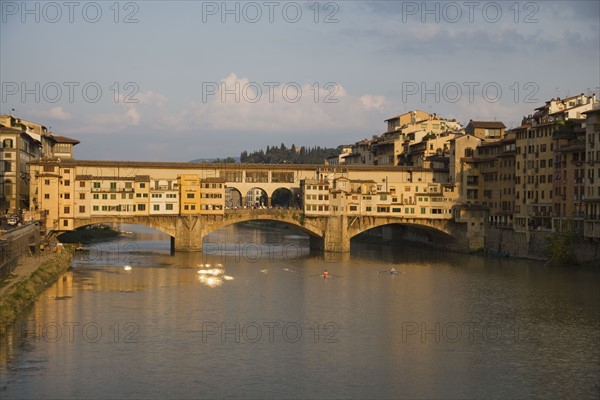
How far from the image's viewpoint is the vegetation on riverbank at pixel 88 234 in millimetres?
87125

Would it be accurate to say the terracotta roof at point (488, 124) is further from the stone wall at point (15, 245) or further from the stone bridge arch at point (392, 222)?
the stone wall at point (15, 245)

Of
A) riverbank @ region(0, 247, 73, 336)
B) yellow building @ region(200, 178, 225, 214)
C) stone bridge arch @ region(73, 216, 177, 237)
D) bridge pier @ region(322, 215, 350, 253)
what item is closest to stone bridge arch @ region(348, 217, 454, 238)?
bridge pier @ region(322, 215, 350, 253)

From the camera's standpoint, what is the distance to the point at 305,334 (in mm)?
38344

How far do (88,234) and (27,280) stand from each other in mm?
52189

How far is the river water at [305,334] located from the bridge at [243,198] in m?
9.25

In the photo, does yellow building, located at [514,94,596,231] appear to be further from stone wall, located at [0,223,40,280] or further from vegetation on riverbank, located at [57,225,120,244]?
vegetation on riverbank, located at [57,225,120,244]

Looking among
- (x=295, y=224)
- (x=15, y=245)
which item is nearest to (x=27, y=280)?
(x=15, y=245)

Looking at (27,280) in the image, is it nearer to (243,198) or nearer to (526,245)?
(243,198)

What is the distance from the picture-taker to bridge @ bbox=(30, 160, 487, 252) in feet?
229

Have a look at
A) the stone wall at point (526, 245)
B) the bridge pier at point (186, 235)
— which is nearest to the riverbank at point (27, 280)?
the bridge pier at point (186, 235)

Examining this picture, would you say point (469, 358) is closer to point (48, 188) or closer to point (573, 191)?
point (573, 191)

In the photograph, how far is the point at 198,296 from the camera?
48312mm

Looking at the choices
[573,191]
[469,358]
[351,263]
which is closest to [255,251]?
[351,263]

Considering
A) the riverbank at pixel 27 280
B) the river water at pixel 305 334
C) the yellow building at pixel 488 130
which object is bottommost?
the river water at pixel 305 334
